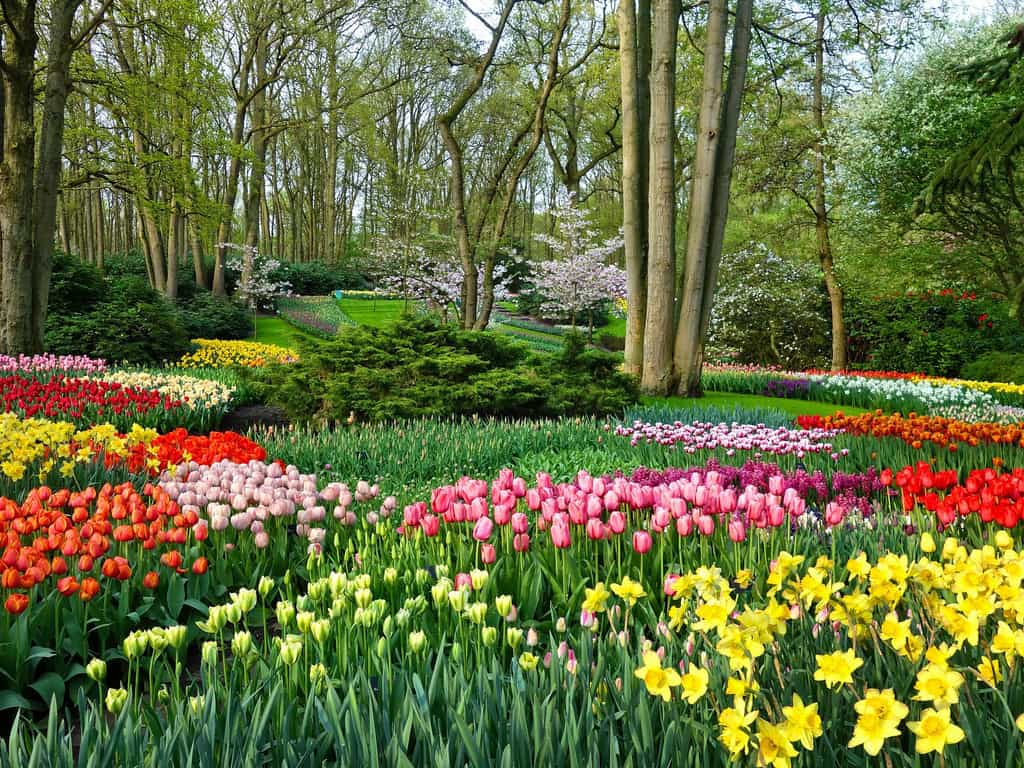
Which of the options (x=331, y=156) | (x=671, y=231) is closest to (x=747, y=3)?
(x=671, y=231)

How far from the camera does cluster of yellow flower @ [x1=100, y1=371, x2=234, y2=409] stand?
24.9 feet

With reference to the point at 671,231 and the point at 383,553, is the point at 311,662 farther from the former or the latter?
the point at 671,231

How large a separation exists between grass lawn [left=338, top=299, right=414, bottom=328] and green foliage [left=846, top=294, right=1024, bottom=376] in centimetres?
1494

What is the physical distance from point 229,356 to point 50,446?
1056cm

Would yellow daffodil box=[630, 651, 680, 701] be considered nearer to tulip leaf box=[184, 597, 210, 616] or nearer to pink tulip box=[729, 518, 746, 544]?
pink tulip box=[729, 518, 746, 544]

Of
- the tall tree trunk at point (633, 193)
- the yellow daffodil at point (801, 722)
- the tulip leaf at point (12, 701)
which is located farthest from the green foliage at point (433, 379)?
the yellow daffodil at point (801, 722)

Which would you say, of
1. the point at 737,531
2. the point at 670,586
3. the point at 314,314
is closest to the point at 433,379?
the point at 737,531

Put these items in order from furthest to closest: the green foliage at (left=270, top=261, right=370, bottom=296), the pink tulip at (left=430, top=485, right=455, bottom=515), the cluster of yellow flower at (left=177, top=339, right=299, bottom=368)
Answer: the green foliage at (left=270, top=261, right=370, bottom=296), the cluster of yellow flower at (left=177, top=339, right=299, bottom=368), the pink tulip at (left=430, top=485, right=455, bottom=515)

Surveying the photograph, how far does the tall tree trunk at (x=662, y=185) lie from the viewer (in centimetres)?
907

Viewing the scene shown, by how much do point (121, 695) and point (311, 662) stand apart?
533 mm

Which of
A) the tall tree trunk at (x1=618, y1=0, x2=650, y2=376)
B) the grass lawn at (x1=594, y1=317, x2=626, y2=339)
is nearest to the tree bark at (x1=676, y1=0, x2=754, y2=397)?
the tall tree trunk at (x1=618, y1=0, x2=650, y2=376)

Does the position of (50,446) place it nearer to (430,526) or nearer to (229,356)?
(430,526)

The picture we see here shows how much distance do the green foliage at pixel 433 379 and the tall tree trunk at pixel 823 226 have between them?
10882 millimetres

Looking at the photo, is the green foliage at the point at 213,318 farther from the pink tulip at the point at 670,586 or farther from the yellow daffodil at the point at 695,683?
the yellow daffodil at the point at 695,683
